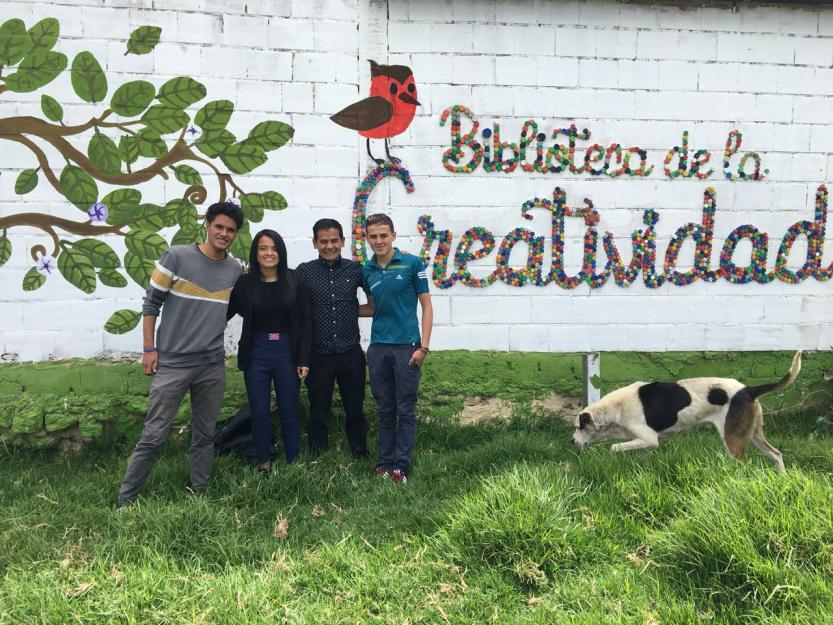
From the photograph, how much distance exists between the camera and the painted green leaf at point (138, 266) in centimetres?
484

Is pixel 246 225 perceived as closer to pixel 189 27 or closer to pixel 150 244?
pixel 150 244

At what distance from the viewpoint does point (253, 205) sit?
16.2 ft

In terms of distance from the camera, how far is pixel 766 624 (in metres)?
2.37

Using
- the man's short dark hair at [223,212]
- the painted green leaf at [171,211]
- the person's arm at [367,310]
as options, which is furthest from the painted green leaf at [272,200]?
the person's arm at [367,310]


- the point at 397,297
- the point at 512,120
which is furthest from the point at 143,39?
the point at 512,120

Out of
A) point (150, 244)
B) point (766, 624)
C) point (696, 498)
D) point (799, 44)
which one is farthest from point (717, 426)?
point (150, 244)

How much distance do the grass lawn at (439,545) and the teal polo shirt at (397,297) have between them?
3.35ft

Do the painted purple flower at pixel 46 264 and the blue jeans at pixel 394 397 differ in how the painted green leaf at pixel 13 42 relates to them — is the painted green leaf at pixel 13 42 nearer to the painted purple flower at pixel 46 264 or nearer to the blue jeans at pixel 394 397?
the painted purple flower at pixel 46 264

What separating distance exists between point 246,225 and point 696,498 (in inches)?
153

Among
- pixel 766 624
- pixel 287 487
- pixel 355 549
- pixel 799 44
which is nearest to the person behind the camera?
pixel 766 624

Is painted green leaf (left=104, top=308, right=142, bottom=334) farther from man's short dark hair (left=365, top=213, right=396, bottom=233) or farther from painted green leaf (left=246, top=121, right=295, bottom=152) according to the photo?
man's short dark hair (left=365, top=213, right=396, bottom=233)

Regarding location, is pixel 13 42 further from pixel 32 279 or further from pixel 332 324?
pixel 332 324

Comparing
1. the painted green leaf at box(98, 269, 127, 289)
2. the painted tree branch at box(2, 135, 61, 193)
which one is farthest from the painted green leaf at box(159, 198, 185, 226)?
the painted tree branch at box(2, 135, 61, 193)

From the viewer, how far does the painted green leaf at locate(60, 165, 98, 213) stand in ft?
15.6
